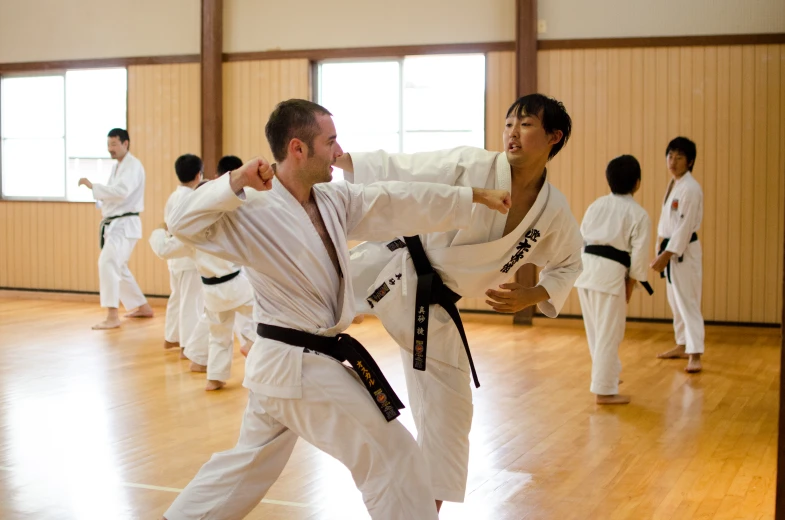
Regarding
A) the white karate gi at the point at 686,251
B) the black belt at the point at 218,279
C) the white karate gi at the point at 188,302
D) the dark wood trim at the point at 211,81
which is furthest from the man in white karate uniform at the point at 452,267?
the dark wood trim at the point at 211,81

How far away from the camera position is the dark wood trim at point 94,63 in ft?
30.4

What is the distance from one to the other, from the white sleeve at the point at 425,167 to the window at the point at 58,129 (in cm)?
721

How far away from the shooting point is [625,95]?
26.0 ft

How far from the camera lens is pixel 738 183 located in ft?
25.2

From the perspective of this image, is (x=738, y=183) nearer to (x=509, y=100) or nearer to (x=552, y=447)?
(x=509, y=100)

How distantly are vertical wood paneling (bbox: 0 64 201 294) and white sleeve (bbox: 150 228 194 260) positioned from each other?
3.79 meters

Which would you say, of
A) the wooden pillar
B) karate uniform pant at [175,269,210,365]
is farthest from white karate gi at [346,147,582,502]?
the wooden pillar

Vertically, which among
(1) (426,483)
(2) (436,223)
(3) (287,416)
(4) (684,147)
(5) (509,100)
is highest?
(5) (509,100)

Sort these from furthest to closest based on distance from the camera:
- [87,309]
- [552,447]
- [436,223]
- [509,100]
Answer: [87,309] → [509,100] → [552,447] → [436,223]

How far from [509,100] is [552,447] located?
181 inches

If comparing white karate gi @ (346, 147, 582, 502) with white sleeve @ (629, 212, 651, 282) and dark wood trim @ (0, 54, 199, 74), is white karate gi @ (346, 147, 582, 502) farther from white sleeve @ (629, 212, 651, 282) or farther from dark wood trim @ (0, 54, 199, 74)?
dark wood trim @ (0, 54, 199, 74)

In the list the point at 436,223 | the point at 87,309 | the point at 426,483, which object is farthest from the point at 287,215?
the point at 87,309

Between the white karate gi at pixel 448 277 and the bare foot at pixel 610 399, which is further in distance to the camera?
the bare foot at pixel 610 399

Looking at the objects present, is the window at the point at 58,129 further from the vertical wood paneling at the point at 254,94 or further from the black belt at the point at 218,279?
the black belt at the point at 218,279
